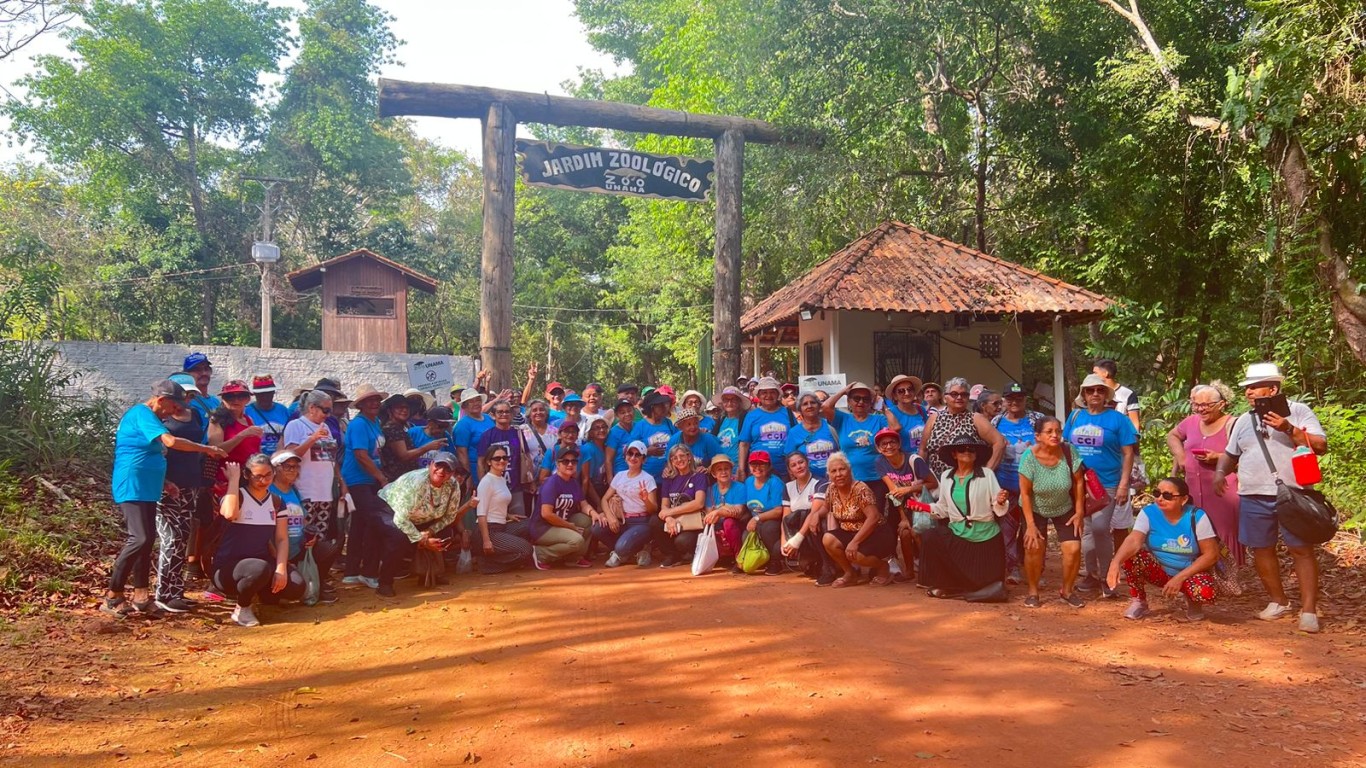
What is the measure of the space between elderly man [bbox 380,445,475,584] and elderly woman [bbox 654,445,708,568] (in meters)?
1.97

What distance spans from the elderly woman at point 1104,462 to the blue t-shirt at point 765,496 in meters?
2.49

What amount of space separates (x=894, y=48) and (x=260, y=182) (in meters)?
23.1

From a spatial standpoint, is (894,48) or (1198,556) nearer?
(1198,556)

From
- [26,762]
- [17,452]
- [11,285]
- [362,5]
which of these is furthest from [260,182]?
[26,762]

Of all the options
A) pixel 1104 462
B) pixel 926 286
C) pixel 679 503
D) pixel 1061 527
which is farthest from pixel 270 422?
pixel 926 286

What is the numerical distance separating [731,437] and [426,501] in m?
3.01

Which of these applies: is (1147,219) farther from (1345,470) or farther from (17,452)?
(17,452)

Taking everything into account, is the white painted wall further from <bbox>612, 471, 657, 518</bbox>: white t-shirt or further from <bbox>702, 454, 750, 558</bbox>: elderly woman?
<bbox>702, 454, 750, 558</bbox>: elderly woman

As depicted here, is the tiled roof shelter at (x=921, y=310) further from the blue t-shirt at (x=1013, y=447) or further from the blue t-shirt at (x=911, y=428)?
the blue t-shirt at (x=1013, y=447)

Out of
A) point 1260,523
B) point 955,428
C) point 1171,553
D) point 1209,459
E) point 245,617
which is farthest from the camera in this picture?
point 955,428

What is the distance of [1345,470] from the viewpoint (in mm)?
9023

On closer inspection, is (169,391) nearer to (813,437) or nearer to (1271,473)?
(813,437)

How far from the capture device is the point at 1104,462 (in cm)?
703

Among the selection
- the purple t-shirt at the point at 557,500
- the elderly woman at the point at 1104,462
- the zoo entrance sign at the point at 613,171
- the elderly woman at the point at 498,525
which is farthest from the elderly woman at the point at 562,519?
the elderly woman at the point at 1104,462
